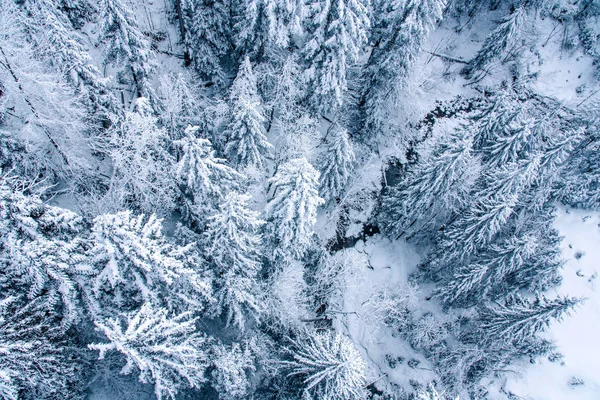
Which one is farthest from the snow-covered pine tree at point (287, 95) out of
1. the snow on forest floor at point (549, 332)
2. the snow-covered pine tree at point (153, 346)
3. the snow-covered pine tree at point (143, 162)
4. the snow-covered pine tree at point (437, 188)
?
the snow-covered pine tree at point (153, 346)

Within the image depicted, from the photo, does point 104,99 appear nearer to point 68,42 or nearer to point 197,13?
point 68,42

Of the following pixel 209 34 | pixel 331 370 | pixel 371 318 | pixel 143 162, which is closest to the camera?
pixel 331 370

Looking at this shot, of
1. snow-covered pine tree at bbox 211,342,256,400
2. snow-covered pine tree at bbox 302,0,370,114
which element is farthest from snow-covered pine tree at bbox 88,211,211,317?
snow-covered pine tree at bbox 302,0,370,114

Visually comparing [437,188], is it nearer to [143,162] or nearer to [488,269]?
[488,269]

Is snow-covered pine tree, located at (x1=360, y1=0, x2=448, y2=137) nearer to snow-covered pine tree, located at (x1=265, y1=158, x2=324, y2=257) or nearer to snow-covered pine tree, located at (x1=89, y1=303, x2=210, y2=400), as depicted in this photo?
snow-covered pine tree, located at (x1=265, y1=158, x2=324, y2=257)

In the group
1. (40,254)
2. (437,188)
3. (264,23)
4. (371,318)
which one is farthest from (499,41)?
(40,254)

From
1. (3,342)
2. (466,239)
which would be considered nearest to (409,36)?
(466,239)
